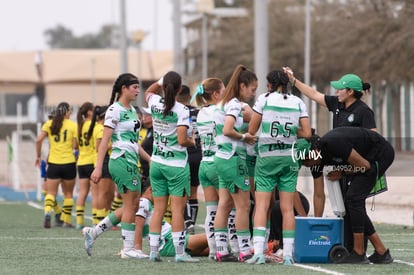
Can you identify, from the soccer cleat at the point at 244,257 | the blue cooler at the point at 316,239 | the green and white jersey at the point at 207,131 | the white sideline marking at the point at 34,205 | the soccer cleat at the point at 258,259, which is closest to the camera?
the soccer cleat at the point at 258,259

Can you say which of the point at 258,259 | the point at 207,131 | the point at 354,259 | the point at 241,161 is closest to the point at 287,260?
the point at 258,259

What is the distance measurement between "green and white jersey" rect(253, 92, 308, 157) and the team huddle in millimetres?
11

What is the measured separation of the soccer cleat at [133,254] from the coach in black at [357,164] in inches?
83.0

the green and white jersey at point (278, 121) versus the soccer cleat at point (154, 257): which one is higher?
the green and white jersey at point (278, 121)

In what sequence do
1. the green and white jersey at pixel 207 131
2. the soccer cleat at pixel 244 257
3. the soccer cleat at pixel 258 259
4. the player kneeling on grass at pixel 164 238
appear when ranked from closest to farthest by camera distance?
the soccer cleat at pixel 258 259
the soccer cleat at pixel 244 257
the green and white jersey at pixel 207 131
the player kneeling on grass at pixel 164 238

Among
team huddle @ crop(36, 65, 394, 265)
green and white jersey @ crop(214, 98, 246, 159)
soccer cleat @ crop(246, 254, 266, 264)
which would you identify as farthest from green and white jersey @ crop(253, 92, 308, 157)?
soccer cleat @ crop(246, 254, 266, 264)

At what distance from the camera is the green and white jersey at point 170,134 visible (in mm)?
13836

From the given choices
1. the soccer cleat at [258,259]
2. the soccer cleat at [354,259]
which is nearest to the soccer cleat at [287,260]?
the soccer cleat at [258,259]

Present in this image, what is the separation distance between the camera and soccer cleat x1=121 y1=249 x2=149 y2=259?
14289 mm

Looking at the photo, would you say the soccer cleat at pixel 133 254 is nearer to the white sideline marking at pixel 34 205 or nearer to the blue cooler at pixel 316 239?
the blue cooler at pixel 316 239

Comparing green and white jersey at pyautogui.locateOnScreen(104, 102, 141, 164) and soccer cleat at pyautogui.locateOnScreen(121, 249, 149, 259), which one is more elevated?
green and white jersey at pyautogui.locateOnScreen(104, 102, 141, 164)

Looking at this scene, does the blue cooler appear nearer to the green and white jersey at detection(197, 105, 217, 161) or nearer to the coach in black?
the coach in black

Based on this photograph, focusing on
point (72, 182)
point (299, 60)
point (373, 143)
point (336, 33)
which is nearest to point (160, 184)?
point (373, 143)

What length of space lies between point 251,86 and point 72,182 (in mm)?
8223
